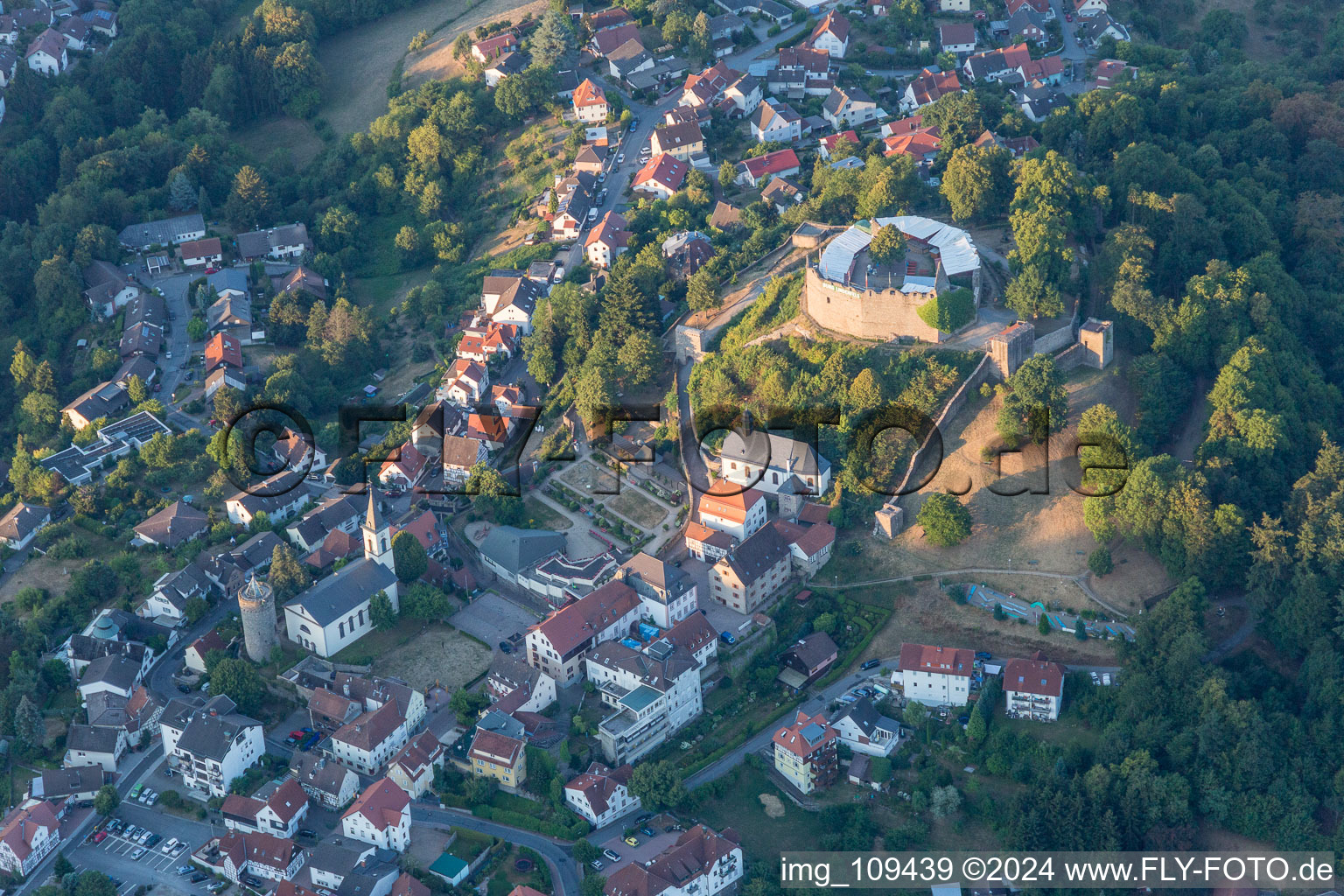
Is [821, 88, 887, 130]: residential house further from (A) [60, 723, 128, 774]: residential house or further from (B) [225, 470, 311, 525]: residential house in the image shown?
(A) [60, 723, 128, 774]: residential house

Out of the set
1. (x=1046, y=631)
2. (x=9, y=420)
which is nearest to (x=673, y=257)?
(x=1046, y=631)

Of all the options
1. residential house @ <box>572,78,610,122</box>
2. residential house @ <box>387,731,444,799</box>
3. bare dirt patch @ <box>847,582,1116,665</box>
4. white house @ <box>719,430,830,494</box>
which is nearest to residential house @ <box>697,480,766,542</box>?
white house @ <box>719,430,830,494</box>

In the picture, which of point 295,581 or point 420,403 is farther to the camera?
point 420,403

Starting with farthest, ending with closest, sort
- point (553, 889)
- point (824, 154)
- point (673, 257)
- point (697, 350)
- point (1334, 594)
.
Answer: point (824, 154), point (673, 257), point (697, 350), point (1334, 594), point (553, 889)

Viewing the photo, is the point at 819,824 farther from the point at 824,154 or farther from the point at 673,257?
the point at 824,154

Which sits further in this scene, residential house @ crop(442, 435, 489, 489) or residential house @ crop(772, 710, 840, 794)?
residential house @ crop(442, 435, 489, 489)

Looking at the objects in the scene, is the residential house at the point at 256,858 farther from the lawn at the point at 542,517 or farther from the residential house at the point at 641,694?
the lawn at the point at 542,517

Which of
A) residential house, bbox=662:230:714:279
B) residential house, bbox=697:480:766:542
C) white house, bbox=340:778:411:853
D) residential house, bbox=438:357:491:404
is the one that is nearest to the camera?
white house, bbox=340:778:411:853
